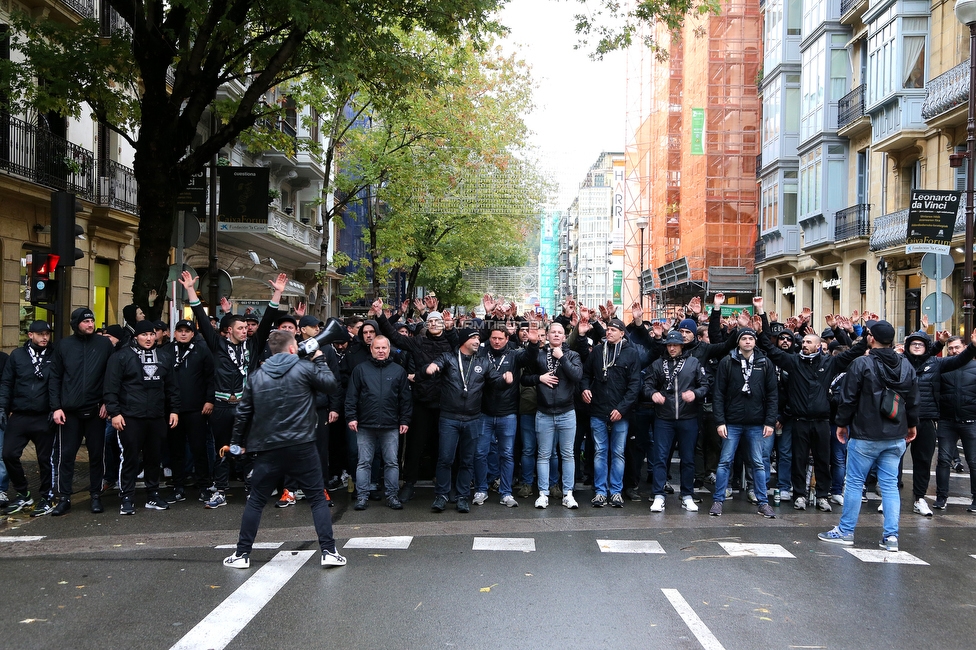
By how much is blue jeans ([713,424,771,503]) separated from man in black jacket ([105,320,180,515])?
5927 mm

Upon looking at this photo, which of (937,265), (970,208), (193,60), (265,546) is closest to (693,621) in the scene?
(265,546)

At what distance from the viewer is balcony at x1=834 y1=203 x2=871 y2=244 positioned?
89.2 ft

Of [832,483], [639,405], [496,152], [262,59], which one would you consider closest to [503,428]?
[639,405]

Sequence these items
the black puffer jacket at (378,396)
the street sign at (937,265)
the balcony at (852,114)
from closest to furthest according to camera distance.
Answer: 1. the black puffer jacket at (378,396)
2. the street sign at (937,265)
3. the balcony at (852,114)

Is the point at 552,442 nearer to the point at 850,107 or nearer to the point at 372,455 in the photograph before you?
the point at 372,455

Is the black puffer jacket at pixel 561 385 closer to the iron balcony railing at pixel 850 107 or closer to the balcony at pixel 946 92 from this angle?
the balcony at pixel 946 92

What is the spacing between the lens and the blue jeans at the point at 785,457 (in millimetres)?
9922

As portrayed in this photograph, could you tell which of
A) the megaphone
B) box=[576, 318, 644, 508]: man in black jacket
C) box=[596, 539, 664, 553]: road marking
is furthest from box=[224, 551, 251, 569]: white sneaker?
box=[576, 318, 644, 508]: man in black jacket

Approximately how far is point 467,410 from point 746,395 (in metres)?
3.02

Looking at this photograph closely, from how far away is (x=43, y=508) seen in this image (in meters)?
9.00

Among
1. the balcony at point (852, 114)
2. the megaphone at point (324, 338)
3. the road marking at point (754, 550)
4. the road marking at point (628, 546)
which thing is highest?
the balcony at point (852, 114)

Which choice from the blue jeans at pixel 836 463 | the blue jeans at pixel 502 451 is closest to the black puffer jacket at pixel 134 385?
the blue jeans at pixel 502 451

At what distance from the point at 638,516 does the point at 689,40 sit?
38934 mm

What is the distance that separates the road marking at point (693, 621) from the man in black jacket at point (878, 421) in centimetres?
260
